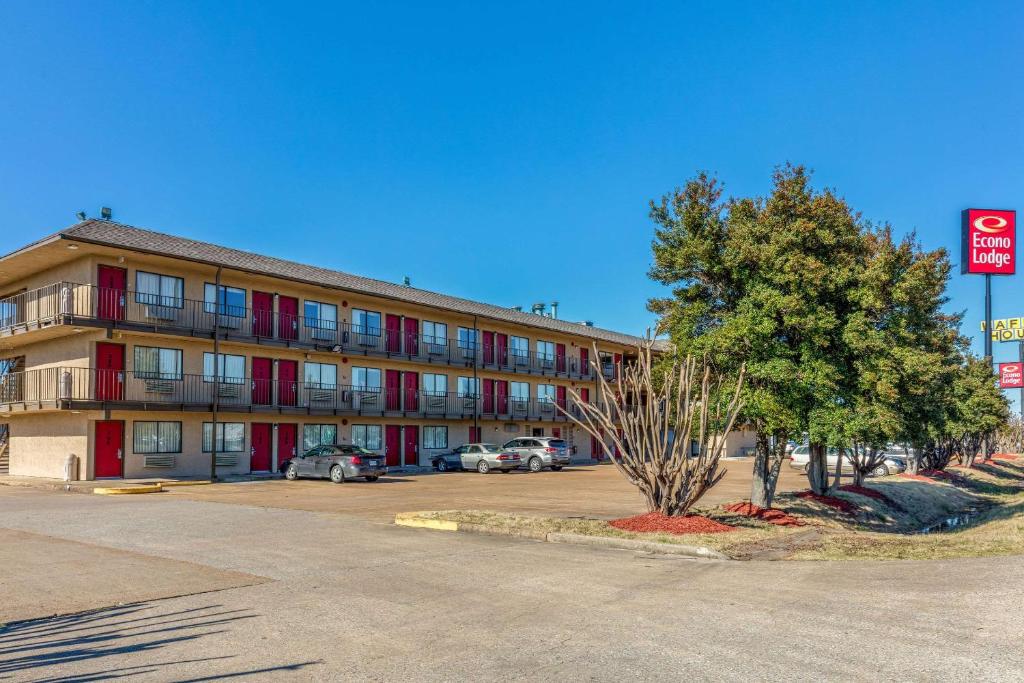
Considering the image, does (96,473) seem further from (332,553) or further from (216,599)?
(216,599)

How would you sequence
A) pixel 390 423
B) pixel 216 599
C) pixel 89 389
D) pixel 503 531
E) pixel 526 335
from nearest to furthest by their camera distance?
pixel 216 599 → pixel 503 531 → pixel 89 389 → pixel 390 423 → pixel 526 335

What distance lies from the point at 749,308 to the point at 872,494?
34.2ft

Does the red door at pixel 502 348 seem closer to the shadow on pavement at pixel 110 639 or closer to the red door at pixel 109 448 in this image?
the red door at pixel 109 448

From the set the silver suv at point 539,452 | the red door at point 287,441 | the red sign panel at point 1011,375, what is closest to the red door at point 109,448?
the red door at point 287,441

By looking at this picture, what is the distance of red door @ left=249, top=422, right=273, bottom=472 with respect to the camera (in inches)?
1313

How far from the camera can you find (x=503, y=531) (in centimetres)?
1348

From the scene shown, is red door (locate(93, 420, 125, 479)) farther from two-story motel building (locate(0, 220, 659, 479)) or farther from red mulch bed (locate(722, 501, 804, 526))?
red mulch bed (locate(722, 501, 804, 526))

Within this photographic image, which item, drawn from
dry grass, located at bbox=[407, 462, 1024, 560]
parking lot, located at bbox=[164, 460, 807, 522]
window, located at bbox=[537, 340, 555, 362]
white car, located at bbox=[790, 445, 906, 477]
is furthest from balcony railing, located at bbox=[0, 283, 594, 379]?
dry grass, located at bbox=[407, 462, 1024, 560]

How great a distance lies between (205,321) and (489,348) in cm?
1943

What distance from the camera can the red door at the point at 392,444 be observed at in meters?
40.3

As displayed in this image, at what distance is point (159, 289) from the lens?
30.3m

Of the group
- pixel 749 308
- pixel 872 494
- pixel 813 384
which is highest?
pixel 749 308

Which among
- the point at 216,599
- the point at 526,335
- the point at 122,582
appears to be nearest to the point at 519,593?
the point at 216,599

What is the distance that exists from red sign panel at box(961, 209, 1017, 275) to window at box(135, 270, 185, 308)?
3055 centimetres
